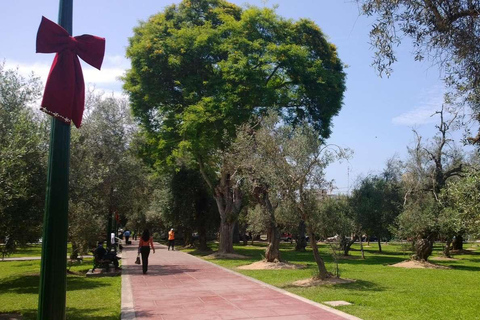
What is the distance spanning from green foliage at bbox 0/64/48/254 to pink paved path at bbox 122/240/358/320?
318 centimetres

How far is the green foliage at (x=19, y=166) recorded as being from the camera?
8.84 metres

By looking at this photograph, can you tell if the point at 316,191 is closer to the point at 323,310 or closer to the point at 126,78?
the point at 323,310

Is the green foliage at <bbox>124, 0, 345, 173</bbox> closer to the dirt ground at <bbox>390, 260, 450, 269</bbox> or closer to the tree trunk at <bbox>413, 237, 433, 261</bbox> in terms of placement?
the tree trunk at <bbox>413, 237, 433, 261</bbox>

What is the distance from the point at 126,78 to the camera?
2645 centimetres

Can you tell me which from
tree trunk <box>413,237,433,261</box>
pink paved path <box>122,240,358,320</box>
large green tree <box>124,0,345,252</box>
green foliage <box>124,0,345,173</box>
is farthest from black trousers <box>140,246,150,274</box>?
tree trunk <box>413,237,433,261</box>

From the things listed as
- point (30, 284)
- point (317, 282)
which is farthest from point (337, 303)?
point (30, 284)

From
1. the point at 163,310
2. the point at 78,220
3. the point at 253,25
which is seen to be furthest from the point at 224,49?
the point at 163,310

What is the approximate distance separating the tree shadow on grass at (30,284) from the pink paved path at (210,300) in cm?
125

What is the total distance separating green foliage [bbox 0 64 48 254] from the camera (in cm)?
884

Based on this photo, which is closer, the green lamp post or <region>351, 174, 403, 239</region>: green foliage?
the green lamp post

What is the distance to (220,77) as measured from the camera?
23.6 m

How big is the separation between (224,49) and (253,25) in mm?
2456

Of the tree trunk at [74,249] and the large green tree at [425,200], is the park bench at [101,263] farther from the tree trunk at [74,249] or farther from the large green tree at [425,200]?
the large green tree at [425,200]

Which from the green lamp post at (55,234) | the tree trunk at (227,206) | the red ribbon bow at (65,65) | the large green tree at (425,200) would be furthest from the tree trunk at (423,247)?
the green lamp post at (55,234)
